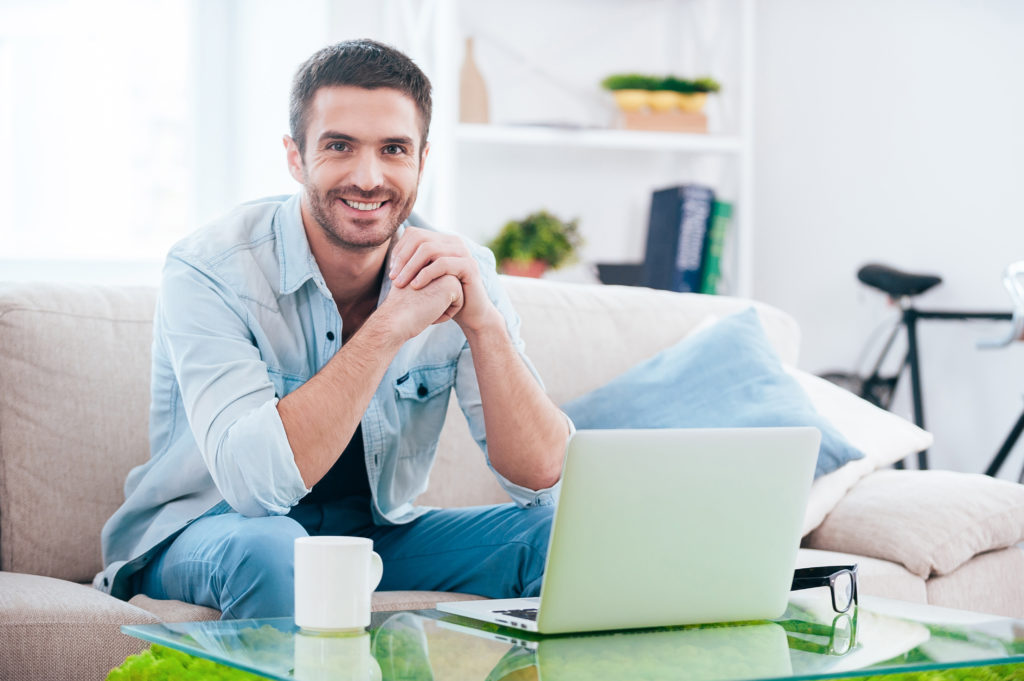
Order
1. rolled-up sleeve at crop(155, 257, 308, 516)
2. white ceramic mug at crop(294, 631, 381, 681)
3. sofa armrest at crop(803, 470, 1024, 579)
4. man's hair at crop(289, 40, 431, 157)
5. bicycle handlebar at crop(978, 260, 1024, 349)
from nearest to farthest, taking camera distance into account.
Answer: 1. white ceramic mug at crop(294, 631, 381, 681)
2. rolled-up sleeve at crop(155, 257, 308, 516)
3. man's hair at crop(289, 40, 431, 157)
4. sofa armrest at crop(803, 470, 1024, 579)
5. bicycle handlebar at crop(978, 260, 1024, 349)

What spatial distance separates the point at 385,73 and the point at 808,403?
95 centimetres

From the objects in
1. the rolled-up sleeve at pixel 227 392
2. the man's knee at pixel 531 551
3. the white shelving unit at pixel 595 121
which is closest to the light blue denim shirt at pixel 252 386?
the rolled-up sleeve at pixel 227 392

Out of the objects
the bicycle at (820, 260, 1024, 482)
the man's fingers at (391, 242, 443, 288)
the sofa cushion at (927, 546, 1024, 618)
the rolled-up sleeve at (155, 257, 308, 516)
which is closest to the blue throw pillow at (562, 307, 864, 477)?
the sofa cushion at (927, 546, 1024, 618)

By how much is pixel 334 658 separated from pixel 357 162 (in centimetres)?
83

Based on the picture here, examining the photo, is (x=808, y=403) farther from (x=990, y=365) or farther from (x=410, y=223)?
(x=990, y=365)

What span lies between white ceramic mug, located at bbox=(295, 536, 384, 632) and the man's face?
2.25 feet

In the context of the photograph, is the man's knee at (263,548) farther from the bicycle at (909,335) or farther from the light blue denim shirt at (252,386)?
the bicycle at (909,335)

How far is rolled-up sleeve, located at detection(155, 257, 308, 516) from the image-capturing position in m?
1.41

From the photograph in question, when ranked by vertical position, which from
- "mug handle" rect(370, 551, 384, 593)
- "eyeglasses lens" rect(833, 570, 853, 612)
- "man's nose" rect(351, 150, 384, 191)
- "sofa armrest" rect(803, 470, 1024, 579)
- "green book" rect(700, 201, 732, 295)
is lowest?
"sofa armrest" rect(803, 470, 1024, 579)

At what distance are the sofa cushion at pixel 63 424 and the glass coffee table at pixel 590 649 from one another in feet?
2.27

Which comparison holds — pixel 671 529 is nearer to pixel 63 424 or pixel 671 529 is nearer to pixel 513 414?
pixel 513 414

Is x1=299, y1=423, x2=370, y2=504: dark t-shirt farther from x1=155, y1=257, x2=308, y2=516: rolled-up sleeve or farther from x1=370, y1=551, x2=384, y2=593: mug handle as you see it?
x1=370, y1=551, x2=384, y2=593: mug handle

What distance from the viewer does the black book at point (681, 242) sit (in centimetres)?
347

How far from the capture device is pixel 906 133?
147 inches
